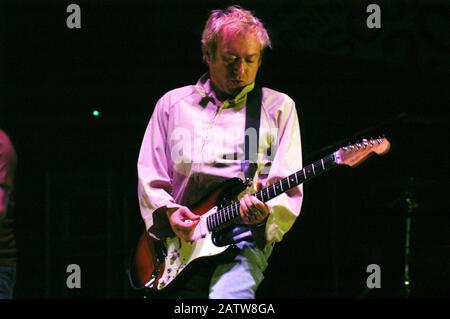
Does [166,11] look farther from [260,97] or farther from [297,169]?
[297,169]

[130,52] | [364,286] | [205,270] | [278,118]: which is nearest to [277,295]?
[364,286]

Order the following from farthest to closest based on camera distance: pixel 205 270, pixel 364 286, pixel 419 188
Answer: pixel 364 286
pixel 419 188
pixel 205 270

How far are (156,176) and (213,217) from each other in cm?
39

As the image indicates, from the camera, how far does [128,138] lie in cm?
496

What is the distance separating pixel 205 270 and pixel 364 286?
5.34 ft

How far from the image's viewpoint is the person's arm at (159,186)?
3271 millimetres

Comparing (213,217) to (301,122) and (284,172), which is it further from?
(301,122)

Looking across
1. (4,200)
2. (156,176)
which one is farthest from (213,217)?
(4,200)

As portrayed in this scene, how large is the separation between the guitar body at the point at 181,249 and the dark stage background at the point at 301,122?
89 cm

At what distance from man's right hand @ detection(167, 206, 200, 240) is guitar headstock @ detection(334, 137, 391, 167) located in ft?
2.55

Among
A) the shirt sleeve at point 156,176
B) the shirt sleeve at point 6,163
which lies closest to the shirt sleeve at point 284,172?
the shirt sleeve at point 156,176

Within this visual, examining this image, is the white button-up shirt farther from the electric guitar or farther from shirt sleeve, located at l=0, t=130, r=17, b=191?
shirt sleeve, located at l=0, t=130, r=17, b=191

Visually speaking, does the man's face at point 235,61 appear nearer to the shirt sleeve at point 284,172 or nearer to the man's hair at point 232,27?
the man's hair at point 232,27

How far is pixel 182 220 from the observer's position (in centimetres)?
327
